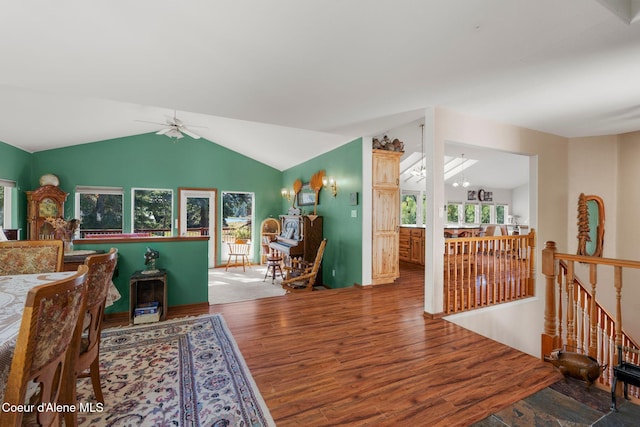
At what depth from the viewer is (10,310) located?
53.2 inches

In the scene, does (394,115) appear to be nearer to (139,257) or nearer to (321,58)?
→ (321,58)

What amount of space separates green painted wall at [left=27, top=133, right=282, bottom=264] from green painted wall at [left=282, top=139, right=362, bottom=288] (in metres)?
2.56

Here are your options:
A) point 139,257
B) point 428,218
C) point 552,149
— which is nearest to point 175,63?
point 139,257

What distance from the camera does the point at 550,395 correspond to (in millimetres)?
Answer: 1880

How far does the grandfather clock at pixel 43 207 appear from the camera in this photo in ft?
18.2

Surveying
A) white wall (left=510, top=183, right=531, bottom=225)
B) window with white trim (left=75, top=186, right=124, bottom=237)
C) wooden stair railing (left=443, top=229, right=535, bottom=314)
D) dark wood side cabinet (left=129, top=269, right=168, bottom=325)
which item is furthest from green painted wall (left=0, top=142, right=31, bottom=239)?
white wall (left=510, top=183, right=531, bottom=225)

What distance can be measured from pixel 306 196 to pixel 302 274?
219 cm

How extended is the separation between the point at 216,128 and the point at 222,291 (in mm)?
3535

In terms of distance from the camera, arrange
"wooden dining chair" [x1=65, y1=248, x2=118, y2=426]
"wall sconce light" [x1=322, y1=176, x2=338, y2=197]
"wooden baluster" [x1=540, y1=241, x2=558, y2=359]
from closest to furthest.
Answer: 1. "wooden dining chair" [x1=65, y1=248, x2=118, y2=426]
2. "wooden baluster" [x1=540, y1=241, x2=558, y2=359]
3. "wall sconce light" [x1=322, y1=176, x2=338, y2=197]

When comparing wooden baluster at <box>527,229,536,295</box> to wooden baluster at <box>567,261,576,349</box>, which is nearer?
wooden baluster at <box>567,261,576,349</box>

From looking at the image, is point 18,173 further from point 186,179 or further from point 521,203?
point 521,203

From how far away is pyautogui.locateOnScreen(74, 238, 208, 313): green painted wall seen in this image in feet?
10.9

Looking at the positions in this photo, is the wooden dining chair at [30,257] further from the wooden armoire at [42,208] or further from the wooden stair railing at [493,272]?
the wooden armoire at [42,208]

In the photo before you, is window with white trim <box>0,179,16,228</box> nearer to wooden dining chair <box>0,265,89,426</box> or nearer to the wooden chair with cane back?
the wooden chair with cane back
